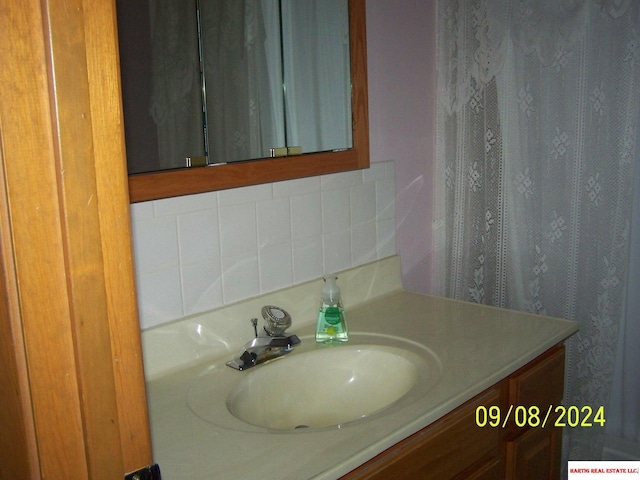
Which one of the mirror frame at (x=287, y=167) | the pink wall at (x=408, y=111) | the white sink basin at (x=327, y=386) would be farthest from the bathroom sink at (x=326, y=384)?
the pink wall at (x=408, y=111)

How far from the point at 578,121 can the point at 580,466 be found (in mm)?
961

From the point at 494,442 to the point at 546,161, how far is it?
820 millimetres

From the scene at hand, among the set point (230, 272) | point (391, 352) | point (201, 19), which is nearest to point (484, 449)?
point (391, 352)

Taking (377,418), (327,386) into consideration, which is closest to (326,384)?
(327,386)

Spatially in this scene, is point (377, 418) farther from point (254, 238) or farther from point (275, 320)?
point (254, 238)

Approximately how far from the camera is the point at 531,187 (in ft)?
6.13

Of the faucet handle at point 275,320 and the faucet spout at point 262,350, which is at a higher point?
the faucet handle at point 275,320

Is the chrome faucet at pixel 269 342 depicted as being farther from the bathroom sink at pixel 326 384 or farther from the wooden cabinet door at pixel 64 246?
the wooden cabinet door at pixel 64 246

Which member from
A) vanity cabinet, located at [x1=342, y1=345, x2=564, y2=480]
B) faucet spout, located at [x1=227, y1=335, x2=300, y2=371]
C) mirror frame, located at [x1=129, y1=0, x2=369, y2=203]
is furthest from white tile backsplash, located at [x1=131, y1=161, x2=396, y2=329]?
vanity cabinet, located at [x1=342, y1=345, x2=564, y2=480]

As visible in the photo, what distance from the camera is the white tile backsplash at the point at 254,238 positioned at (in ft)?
4.45

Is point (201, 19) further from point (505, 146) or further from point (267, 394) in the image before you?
point (505, 146)

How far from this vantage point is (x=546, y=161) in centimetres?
183

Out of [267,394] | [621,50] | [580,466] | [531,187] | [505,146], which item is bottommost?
[580,466]

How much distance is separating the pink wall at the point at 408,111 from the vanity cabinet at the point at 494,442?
587 mm
